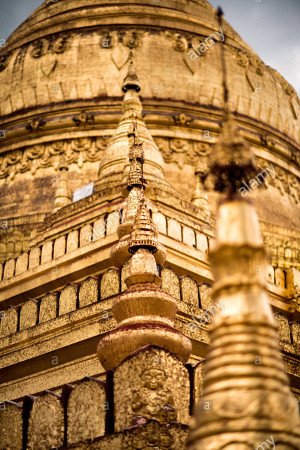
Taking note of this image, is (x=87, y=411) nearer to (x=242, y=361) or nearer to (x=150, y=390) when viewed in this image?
(x=150, y=390)

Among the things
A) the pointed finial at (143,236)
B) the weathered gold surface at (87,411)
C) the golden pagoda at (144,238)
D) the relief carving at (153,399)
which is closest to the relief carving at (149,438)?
the golden pagoda at (144,238)

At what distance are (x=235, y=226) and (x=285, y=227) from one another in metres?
17.5

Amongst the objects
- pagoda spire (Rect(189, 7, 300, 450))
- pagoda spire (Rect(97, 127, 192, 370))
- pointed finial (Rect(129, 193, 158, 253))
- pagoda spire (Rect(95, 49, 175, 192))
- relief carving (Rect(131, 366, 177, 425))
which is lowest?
pagoda spire (Rect(189, 7, 300, 450))

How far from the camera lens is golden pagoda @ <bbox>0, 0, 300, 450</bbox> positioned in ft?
11.1

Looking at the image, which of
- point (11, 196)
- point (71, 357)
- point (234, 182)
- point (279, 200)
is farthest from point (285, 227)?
point (234, 182)

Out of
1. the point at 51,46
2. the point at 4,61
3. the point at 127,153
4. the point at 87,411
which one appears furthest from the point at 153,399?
the point at 4,61

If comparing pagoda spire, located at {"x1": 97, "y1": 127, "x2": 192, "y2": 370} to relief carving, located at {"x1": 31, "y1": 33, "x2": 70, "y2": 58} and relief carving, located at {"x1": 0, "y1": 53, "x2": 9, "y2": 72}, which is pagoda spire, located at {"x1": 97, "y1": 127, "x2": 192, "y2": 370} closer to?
relief carving, located at {"x1": 31, "y1": 33, "x2": 70, "y2": 58}

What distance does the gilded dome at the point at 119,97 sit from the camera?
21.0 metres

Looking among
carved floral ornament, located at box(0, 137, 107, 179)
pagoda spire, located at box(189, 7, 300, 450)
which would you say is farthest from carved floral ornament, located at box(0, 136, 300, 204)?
pagoda spire, located at box(189, 7, 300, 450)

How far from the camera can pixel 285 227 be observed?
20609 millimetres

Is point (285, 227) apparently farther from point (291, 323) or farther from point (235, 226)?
point (235, 226)

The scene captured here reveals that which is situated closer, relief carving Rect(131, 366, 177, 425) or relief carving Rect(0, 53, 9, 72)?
relief carving Rect(131, 366, 177, 425)

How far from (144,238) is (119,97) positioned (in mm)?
15079

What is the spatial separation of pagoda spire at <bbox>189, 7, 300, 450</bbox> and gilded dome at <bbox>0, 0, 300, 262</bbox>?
619 inches
